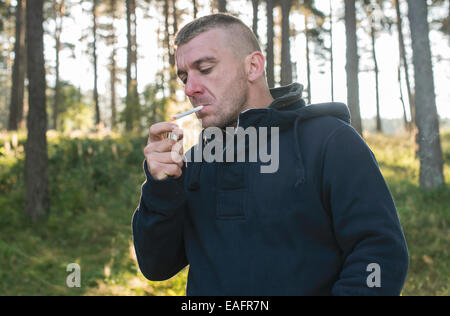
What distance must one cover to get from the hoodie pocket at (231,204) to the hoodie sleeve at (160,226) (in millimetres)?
198

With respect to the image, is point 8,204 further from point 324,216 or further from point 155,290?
point 324,216

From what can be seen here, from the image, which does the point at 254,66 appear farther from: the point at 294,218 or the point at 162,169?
the point at 294,218

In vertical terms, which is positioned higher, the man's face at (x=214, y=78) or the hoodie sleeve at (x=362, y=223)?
the man's face at (x=214, y=78)

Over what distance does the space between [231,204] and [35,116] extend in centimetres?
836

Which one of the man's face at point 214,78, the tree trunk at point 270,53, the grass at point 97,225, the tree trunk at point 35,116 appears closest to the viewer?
the man's face at point 214,78

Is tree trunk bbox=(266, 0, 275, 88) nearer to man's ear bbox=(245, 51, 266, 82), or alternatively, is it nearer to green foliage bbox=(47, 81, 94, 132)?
man's ear bbox=(245, 51, 266, 82)

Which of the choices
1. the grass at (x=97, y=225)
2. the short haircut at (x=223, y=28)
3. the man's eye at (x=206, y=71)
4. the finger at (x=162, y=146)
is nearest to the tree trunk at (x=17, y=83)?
the grass at (x=97, y=225)

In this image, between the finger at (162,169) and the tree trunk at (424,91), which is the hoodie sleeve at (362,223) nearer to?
the finger at (162,169)

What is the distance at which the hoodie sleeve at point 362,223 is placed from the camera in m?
1.56

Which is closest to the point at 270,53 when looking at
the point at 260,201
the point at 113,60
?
the point at 260,201

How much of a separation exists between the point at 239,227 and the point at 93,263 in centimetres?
619

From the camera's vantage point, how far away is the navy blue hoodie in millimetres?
1592

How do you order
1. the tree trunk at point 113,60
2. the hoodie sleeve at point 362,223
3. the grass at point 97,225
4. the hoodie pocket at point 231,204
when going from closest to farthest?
the hoodie sleeve at point 362,223 < the hoodie pocket at point 231,204 < the grass at point 97,225 < the tree trunk at point 113,60

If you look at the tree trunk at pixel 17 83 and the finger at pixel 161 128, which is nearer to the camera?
the finger at pixel 161 128
